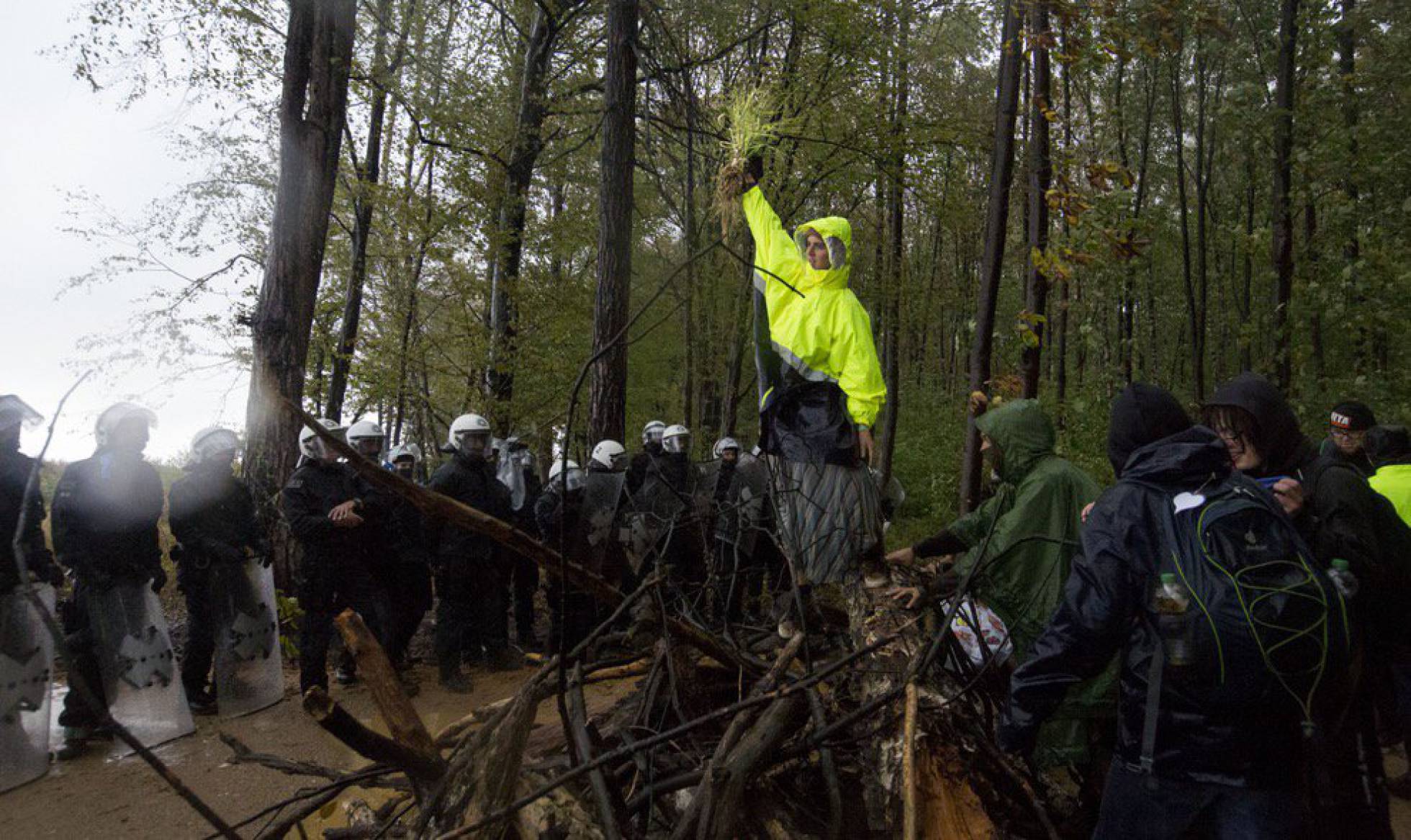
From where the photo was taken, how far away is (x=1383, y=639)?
342 centimetres

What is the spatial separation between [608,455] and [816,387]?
12.8 ft

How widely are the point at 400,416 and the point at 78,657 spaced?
40.2ft

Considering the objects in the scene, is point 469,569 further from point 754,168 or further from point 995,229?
point 995,229

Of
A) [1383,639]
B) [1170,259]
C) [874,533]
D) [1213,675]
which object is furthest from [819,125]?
[1170,259]

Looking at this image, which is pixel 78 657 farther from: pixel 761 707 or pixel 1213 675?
pixel 1213 675

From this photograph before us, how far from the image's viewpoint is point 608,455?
8.03 metres

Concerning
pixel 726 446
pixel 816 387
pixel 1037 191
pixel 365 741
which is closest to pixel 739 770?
pixel 365 741

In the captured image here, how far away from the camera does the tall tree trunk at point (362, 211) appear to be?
14164mm

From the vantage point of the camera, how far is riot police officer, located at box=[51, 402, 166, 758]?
223 inches

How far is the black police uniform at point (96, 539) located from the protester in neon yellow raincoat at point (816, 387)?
4.75m

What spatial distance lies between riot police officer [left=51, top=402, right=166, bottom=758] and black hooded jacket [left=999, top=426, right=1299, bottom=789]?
6153 millimetres

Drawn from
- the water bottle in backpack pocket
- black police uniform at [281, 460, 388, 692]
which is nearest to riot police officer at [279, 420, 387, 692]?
black police uniform at [281, 460, 388, 692]

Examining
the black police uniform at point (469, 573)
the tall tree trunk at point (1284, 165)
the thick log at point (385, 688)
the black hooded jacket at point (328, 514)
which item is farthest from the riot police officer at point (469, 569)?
the tall tree trunk at point (1284, 165)

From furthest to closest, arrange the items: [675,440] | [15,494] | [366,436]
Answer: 1. [675,440]
2. [366,436]
3. [15,494]
